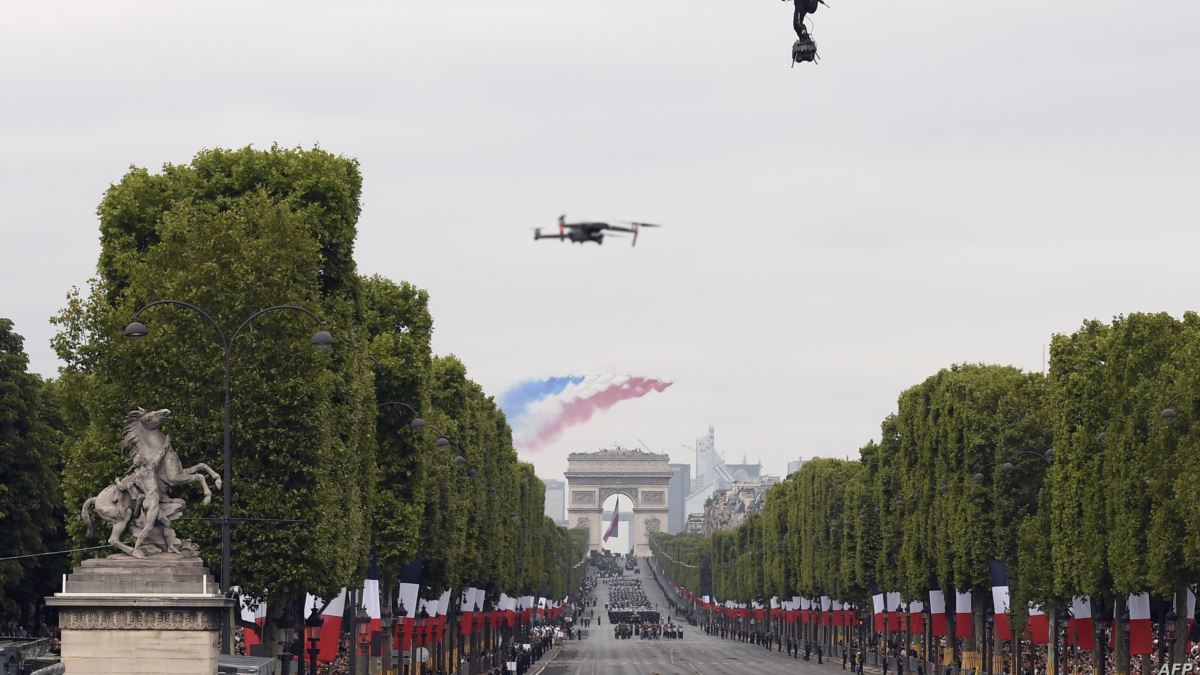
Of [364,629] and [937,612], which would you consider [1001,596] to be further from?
[364,629]

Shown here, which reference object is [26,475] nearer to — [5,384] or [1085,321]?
[5,384]

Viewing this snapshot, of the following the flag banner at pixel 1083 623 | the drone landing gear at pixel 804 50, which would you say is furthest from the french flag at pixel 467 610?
the drone landing gear at pixel 804 50

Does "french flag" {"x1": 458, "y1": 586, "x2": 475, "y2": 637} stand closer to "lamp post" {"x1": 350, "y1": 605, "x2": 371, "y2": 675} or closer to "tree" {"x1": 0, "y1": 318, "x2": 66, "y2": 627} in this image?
"lamp post" {"x1": 350, "y1": 605, "x2": 371, "y2": 675}

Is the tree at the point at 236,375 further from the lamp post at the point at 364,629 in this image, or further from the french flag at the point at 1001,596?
the french flag at the point at 1001,596

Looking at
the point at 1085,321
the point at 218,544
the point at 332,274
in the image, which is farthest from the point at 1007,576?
the point at 218,544

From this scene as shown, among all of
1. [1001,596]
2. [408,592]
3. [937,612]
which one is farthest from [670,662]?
[408,592]
